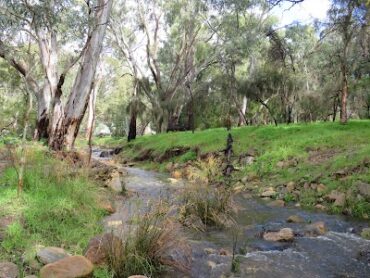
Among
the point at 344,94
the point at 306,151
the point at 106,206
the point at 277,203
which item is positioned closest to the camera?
the point at 106,206

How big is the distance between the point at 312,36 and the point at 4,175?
3329cm

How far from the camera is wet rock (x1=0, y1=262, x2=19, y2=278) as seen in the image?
4.78 meters

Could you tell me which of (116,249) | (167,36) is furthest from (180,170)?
(167,36)

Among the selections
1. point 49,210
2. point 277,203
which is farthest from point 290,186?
point 49,210

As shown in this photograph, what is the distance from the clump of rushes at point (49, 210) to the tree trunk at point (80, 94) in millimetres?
6556

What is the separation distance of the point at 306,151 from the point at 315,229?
7373 mm

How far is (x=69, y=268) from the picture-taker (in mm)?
4906

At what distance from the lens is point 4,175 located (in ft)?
27.6

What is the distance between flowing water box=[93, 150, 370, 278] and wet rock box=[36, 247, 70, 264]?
947 mm

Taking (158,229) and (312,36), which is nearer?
(158,229)

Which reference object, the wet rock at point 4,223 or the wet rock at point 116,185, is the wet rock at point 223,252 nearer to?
the wet rock at point 4,223

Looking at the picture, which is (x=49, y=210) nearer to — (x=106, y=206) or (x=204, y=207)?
(x=106, y=206)

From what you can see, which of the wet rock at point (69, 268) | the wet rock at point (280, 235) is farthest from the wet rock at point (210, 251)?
the wet rock at point (69, 268)

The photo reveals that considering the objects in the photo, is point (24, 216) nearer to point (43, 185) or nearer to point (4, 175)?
point (43, 185)
